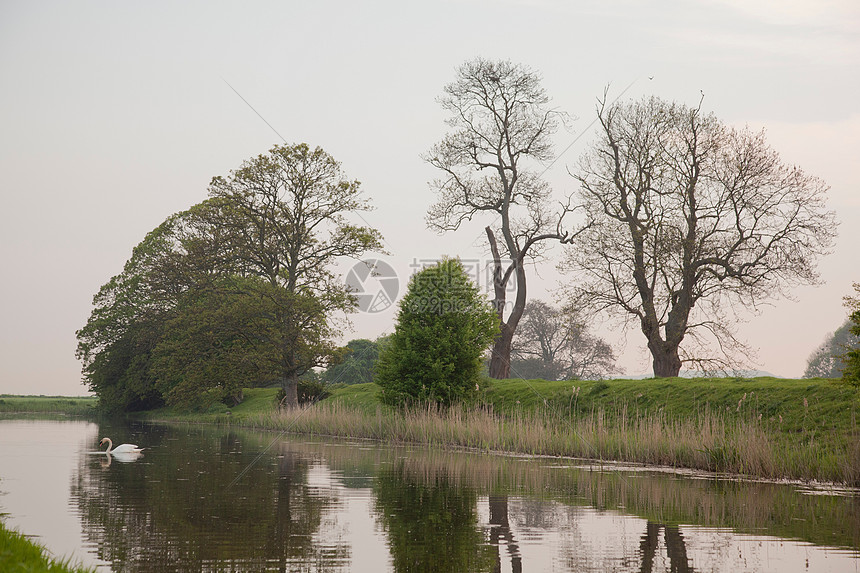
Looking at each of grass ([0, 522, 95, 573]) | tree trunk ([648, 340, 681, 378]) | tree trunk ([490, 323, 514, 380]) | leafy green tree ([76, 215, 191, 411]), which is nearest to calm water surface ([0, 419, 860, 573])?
grass ([0, 522, 95, 573])

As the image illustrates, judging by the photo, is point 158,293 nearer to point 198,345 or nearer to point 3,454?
point 198,345

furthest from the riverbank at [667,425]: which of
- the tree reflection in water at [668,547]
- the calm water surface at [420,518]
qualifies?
the tree reflection in water at [668,547]

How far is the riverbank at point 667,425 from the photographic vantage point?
56.7ft

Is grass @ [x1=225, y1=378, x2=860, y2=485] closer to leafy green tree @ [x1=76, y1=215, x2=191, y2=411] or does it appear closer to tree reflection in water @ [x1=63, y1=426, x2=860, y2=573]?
tree reflection in water @ [x1=63, y1=426, x2=860, y2=573]

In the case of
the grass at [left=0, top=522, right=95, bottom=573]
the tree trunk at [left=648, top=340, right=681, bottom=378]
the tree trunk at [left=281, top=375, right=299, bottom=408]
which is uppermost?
the tree trunk at [left=648, top=340, right=681, bottom=378]

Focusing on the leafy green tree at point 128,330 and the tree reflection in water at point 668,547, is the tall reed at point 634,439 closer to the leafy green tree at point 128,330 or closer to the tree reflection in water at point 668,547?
the tree reflection in water at point 668,547

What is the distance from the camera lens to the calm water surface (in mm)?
7988

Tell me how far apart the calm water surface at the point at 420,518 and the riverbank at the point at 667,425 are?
4.68 ft

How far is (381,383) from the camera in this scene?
1361 inches

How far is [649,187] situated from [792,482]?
1040 inches


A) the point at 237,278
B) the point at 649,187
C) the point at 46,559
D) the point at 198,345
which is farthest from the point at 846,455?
the point at 237,278

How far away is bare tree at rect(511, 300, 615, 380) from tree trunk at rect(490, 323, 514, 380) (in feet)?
82.8

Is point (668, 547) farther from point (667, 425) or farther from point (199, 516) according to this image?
point (667, 425)

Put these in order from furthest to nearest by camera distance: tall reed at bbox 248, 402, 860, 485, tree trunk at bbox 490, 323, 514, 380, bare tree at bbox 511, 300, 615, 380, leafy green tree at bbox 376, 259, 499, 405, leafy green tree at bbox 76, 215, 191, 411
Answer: bare tree at bbox 511, 300, 615, 380 → leafy green tree at bbox 76, 215, 191, 411 → tree trunk at bbox 490, 323, 514, 380 → leafy green tree at bbox 376, 259, 499, 405 → tall reed at bbox 248, 402, 860, 485
